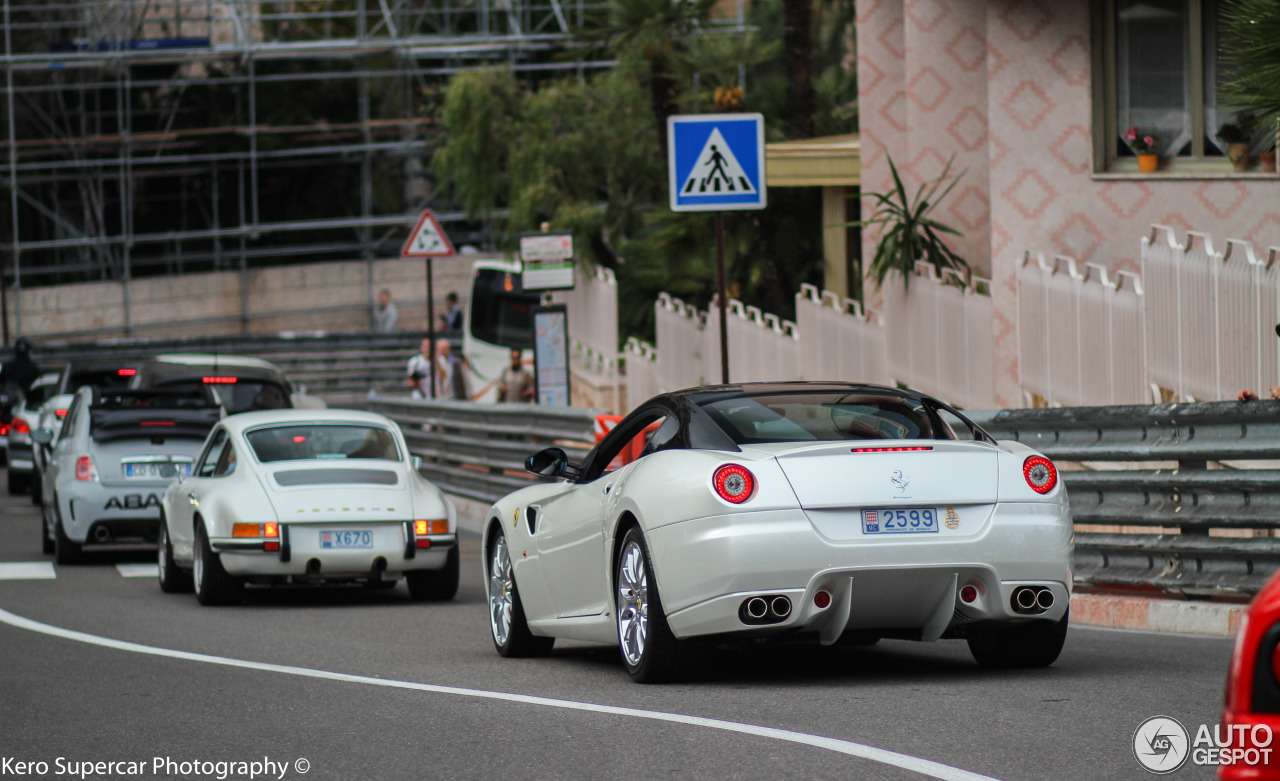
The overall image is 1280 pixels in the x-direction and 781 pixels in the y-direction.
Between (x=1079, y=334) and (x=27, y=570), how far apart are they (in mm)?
8910

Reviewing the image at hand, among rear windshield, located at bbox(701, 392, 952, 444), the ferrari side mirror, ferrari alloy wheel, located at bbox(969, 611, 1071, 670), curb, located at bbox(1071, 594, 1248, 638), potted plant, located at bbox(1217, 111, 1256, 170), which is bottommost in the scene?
curb, located at bbox(1071, 594, 1248, 638)

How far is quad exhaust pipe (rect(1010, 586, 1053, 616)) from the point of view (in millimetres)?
7953

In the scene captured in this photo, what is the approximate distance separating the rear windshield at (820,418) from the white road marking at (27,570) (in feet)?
28.5

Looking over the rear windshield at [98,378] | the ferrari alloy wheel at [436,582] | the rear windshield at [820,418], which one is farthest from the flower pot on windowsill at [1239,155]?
the rear windshield at [98,378]

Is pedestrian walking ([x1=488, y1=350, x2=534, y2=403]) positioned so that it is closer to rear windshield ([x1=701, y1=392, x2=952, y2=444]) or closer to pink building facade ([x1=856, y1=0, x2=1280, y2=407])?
pink building facade ([x1=856, y1=0, x2=1280, y2=407])

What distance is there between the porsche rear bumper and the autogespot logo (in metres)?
1.12

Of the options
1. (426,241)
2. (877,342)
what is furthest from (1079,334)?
(426,241)

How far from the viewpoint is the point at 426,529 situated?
13.2 m

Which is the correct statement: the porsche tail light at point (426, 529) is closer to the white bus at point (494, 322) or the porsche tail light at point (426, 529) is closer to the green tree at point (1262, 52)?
the green tree at point (1262, 52)

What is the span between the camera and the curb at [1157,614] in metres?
10.1

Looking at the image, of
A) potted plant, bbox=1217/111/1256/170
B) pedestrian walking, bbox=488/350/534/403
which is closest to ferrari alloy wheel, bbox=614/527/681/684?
potted plant, bbox=1217/111/1256/170

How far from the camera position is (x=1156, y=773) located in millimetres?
5957

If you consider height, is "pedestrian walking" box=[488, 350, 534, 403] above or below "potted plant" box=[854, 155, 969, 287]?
below

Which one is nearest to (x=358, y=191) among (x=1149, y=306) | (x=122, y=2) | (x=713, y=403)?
(x=122, y=2)
